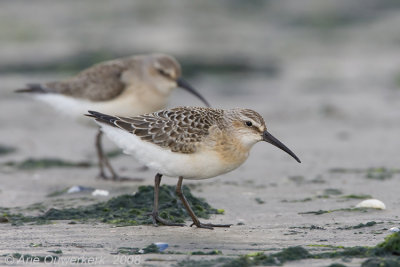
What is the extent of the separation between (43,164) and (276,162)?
124 inches

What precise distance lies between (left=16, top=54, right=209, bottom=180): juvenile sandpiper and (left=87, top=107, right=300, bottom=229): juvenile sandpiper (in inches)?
116

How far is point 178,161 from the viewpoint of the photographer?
21.1ft

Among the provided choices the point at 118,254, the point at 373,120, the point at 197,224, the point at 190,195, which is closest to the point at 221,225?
the point at 197,224

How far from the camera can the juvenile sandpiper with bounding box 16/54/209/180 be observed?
988 centimetres

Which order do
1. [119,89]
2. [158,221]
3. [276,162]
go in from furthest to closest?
1. [119,89]
2. [276,162]
3. [158,221]

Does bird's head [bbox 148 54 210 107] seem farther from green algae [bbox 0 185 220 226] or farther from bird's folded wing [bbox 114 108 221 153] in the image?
bird's folded wing [bbox 114 108 221 153]

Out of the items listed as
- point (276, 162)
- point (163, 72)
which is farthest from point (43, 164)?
point (276, 162)

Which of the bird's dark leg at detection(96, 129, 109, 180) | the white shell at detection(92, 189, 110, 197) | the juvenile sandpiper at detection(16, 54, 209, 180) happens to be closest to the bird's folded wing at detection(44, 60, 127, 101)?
the juvenile sandpiper at detection(16, 54, 209, 180)

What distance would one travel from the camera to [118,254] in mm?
5422

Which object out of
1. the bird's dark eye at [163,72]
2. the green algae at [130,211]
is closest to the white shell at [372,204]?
the green algae at [130,211]

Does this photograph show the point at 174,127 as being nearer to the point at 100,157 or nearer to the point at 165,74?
the point at 100,157

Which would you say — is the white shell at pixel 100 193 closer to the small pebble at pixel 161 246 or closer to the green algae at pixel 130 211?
the green algae at pixel 130 211

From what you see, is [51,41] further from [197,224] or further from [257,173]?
[197,224]

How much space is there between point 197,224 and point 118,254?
3.85 feet
